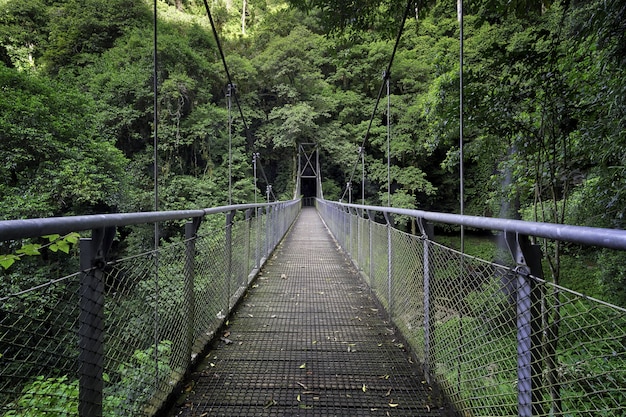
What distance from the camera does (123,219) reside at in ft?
3.06

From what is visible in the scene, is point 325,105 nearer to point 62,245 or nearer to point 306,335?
point 306,335

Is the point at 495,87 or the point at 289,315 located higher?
the point at 495,87

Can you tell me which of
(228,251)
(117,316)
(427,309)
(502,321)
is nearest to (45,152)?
(228,251)

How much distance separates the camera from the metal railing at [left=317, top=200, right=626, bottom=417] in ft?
2.28

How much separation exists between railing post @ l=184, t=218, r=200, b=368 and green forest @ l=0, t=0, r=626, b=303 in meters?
1.85

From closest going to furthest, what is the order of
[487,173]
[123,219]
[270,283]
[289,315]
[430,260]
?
[123,219], [430,260], [289,315], [270,283], [487,173]

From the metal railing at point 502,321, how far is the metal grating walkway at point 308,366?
148 mm

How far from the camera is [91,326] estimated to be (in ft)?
2.82

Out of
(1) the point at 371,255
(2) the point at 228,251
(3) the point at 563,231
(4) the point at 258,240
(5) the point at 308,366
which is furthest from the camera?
(4) the point at 258,240

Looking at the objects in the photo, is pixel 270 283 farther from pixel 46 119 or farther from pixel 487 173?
pixel 487 173

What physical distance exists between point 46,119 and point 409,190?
12.9 metres

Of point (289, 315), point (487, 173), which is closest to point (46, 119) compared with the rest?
point (289, 315)

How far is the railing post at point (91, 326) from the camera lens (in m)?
0.84

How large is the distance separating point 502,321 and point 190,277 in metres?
1.24
